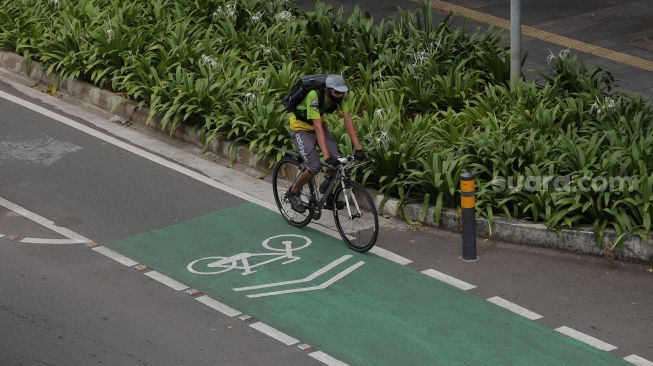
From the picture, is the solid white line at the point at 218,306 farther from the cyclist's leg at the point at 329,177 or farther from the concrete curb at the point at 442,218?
the concrete curb at the point at 442,218

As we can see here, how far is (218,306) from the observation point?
11.2m

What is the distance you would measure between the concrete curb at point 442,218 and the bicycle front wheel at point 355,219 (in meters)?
0.69

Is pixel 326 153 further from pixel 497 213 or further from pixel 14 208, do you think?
pixel 14 208

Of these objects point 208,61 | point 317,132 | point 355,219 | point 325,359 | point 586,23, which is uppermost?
point 586,23

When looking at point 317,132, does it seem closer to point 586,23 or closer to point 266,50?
point 266,50

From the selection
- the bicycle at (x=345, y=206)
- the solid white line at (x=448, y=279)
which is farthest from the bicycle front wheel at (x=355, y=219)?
the solid white line at (x=448, y=279)

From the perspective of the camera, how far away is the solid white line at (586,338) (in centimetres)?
1042

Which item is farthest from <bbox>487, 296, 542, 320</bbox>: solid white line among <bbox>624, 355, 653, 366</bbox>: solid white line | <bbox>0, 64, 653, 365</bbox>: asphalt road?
<bbox>624, 355, 653, 366</bbox>: solid white line

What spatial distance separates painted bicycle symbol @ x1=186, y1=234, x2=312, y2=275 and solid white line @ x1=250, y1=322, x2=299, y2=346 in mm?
1176

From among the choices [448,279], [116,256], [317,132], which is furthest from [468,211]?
[116,256]

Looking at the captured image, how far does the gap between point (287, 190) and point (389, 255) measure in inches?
58.7

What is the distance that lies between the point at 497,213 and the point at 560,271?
44.0 inches

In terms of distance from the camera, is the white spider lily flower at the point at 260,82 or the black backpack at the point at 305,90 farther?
the white spider lily flower at the point at 260,82

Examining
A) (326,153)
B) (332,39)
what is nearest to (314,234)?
(326,153)
